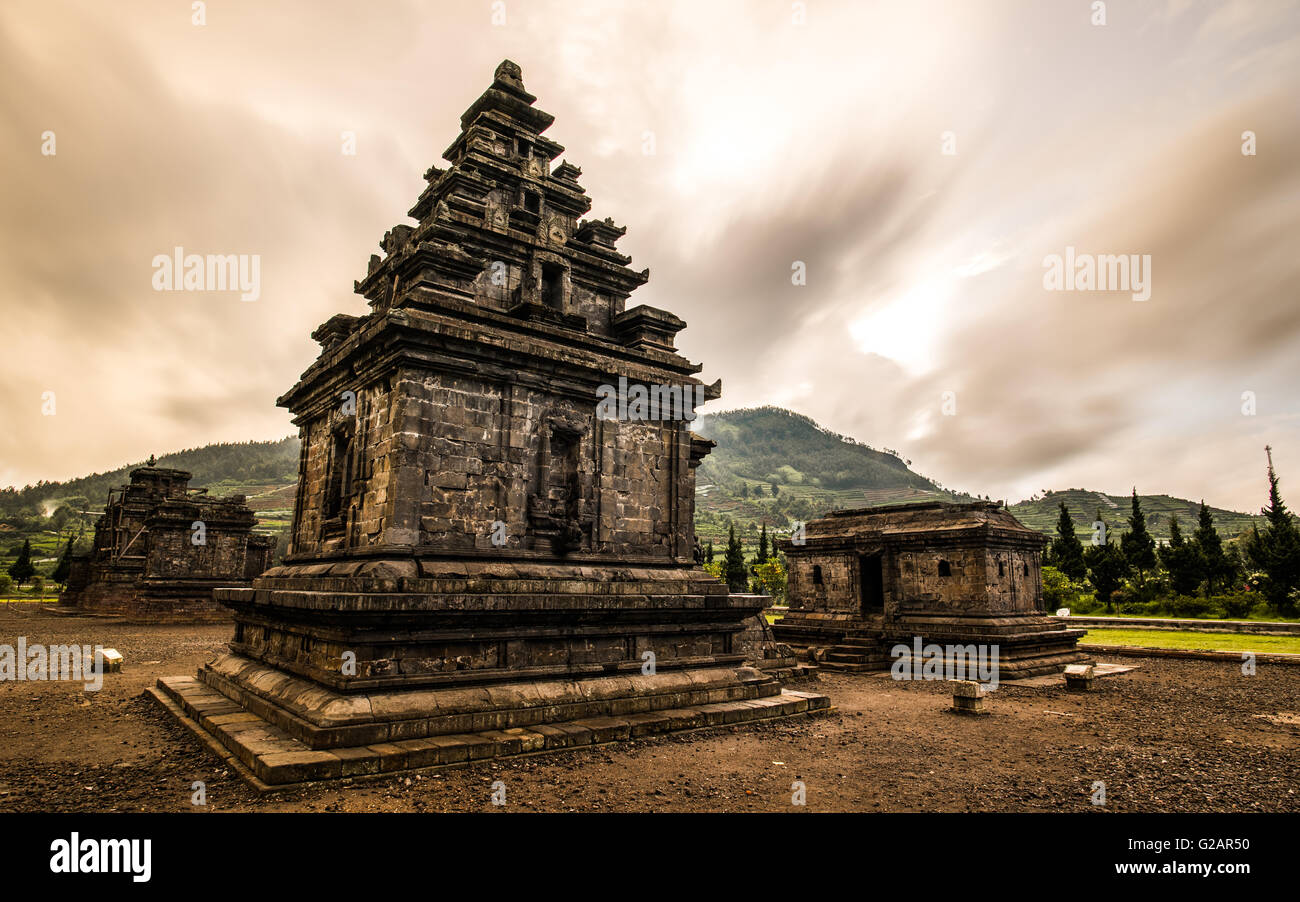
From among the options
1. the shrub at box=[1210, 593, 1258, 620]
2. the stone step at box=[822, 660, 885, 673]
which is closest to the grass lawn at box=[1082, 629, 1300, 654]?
the shrub at box=[1210, 593, 1258, 620]

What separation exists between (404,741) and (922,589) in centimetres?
1918

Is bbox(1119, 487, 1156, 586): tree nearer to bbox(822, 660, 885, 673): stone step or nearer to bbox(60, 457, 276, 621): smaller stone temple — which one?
bbox(822, 660, 885, 673): stone step

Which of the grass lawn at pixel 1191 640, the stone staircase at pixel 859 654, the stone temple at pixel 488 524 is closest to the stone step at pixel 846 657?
the stone staircase at pixel 859 654

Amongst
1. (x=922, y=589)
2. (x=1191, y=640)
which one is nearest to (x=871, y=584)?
(x=922, y=589)

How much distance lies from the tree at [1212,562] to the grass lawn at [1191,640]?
12.0 metres

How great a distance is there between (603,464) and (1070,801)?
29.6ft

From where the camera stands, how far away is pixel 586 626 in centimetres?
1180

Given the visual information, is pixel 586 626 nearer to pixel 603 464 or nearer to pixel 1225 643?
pixel 603 464

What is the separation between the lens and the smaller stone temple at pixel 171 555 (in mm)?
32656

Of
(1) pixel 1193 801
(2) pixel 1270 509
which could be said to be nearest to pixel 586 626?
(1) pixel 1193 801

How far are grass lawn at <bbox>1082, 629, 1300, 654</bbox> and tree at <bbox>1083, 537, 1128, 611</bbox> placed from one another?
10.1 meters

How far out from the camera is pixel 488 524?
1188cm

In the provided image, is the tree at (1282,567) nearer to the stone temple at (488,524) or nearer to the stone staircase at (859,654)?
the stone staircase at (859,654)

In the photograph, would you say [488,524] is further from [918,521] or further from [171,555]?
[171,555]
